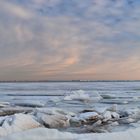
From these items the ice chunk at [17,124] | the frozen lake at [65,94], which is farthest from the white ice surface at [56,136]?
the frozen lake at [65,94]

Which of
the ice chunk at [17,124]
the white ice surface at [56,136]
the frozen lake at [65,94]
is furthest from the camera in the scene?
the frozen lake at [65,94]

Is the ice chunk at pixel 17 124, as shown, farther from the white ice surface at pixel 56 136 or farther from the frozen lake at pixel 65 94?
the frozen lake at pixel 65 94

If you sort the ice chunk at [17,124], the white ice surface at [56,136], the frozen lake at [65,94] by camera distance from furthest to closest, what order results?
the frozen lake at [65,94], the ice chunk at [17,124], the white ice surface at [56,136]

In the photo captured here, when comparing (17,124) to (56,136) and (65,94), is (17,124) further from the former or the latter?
(65,94)

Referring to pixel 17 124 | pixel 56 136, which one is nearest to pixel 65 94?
pixel 17 124

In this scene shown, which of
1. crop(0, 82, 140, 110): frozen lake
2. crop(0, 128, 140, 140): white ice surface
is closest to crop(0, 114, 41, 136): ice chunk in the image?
crop(0, 128, 140, 140): white ice surface

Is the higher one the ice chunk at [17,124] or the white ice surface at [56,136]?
the white ice surface at [56,136]

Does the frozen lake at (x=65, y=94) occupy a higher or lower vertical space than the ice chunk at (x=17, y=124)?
higher

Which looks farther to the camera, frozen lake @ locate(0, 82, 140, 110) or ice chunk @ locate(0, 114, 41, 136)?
frozen lake @ locate(0, 82, 140, 110)

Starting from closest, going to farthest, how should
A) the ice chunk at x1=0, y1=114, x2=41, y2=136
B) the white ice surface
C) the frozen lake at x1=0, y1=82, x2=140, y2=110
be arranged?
the white ice surface
the ice chunk at x1=0, y1=114, x2=41, y2=136
the frozen lake at x1=0, y1=82, x2=140, y2=110

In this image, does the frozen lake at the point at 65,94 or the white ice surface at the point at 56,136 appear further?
the frozen lake at the point at 65,94

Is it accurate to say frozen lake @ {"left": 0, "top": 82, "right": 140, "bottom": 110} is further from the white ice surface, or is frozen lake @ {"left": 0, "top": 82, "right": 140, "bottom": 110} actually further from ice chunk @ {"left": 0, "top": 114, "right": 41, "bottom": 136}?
the white ice surface

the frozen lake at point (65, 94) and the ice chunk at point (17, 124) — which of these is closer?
the ice chunk at point (17, 124)

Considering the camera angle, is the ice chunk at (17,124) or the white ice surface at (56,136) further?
the ice chunk at (17,124)
